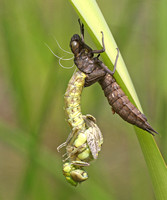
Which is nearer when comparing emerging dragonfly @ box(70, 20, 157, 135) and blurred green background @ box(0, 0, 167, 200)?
emerging dragonfly @ box(70, 20, 157, 135)

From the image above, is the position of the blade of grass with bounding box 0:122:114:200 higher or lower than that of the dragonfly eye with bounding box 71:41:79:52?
lower

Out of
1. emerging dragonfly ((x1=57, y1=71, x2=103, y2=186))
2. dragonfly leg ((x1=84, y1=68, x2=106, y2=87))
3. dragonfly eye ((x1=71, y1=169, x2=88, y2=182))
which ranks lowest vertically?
dragonfly eye ((x1=71, y1=169, x2=88, y2=182))

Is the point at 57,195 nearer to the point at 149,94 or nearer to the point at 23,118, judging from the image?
the point at 23,118

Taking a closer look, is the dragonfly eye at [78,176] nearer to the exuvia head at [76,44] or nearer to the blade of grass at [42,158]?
the blade of grass at [42,158]

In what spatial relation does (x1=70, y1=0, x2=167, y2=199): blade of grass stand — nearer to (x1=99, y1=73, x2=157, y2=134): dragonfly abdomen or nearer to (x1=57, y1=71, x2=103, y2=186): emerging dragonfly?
(x1=99, y1=73, x2=157, y2=134): dragonfly abdomen

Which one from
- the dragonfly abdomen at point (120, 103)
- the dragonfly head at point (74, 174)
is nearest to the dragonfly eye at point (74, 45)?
the dragonfly abdomen at point (120, 103)

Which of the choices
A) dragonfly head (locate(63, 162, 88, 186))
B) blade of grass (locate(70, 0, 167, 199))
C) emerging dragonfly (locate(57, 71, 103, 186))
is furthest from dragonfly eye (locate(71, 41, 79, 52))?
dragonfly head (locate(63, 162, 88, 186))

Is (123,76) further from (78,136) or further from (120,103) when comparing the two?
(78,136)
